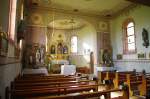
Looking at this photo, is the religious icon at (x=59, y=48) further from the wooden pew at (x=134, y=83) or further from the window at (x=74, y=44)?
the wooden pew at (x=134, y=83)

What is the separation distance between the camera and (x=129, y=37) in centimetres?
1113

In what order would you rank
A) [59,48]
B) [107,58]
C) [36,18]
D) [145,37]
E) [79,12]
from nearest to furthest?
[145,37] → [36,18] → [79,12] → [107,58] → [59,48]

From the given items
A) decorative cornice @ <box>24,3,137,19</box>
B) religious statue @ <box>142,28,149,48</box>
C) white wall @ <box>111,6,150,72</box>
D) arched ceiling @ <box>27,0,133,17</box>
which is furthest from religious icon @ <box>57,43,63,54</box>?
religious statue @ <box>142,28,149,48</box>

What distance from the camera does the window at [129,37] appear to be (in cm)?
1073

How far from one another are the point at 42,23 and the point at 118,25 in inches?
230

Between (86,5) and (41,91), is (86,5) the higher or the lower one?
the higher one

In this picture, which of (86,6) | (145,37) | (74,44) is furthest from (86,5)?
(74,44)

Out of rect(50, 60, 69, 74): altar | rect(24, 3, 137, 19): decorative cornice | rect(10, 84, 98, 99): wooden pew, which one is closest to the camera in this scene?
rect(10, 84, 98, 99): wooden pew

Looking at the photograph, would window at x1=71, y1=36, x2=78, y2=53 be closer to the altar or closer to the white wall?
the altar

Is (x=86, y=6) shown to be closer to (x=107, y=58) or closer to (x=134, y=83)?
(x=107, y=58)

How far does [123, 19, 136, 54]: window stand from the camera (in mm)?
10734

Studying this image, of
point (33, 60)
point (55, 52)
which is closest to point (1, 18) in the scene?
point (33, 60)

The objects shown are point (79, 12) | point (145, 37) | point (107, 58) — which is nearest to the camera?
point (145, 37)

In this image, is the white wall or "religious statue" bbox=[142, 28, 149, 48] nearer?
"religious statue" bbox=[142, 28, 149, 48]
